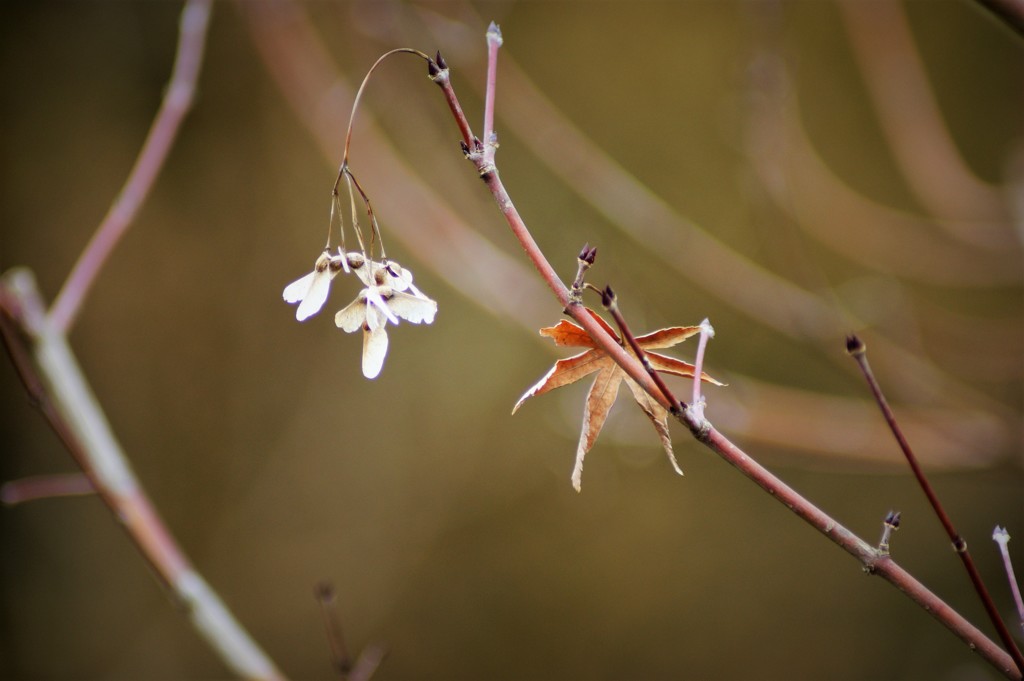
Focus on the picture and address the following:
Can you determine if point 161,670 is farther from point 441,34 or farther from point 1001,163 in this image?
point 1001,163

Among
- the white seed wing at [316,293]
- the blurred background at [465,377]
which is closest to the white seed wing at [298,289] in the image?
the white seed wing at [316,293]

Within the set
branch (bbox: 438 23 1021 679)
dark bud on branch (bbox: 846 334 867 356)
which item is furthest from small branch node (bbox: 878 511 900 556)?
dark bud on branch (bbox: 846 334 867 356)

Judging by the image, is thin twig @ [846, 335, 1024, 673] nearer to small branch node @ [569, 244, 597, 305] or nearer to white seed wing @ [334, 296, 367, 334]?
small branch node @ [569, 244, 597, 305]

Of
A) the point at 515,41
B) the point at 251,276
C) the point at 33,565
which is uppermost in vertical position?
the point at 515,41

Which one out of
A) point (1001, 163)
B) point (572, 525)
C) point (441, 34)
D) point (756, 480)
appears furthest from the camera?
point (572, 525)

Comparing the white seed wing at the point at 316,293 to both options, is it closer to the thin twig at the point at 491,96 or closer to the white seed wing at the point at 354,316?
the white seed wing at the point at 354,316

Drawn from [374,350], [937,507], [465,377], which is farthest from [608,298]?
[465,377]

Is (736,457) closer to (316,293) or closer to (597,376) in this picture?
(597,376)

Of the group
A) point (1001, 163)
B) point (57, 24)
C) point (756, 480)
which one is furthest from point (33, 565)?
point (1001, 163)
